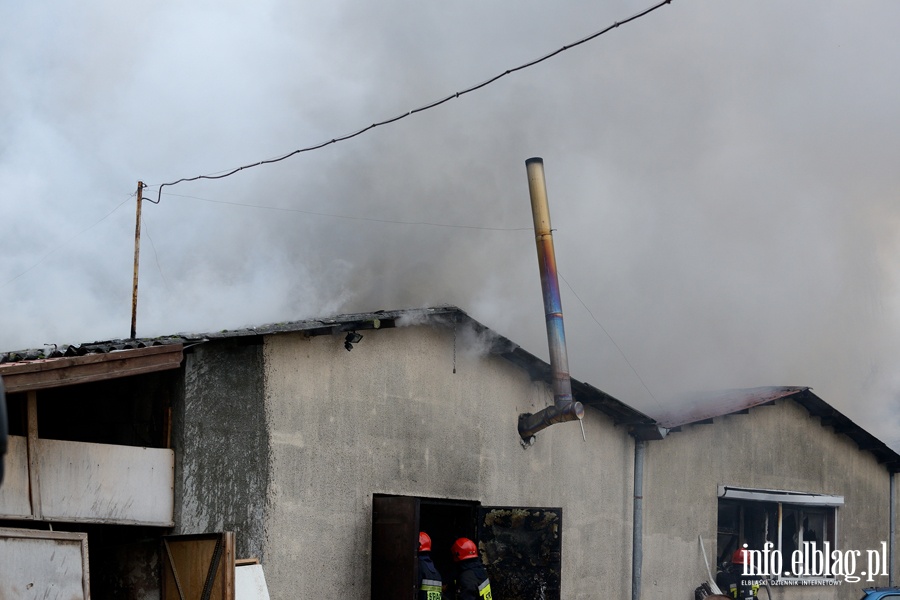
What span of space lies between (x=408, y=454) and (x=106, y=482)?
123 inches

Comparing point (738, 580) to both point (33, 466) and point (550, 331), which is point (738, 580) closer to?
point (550, 331)

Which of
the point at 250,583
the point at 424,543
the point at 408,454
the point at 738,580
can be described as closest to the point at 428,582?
the point at 424,543

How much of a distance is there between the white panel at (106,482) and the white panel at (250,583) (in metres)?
0.98

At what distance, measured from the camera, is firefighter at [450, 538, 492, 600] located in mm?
10492

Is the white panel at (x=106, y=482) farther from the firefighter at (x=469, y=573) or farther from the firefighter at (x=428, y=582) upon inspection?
the firefighter at (x=469, y=573)

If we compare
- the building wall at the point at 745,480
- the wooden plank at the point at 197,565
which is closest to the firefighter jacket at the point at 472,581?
the wooden plank at the point at 197,565

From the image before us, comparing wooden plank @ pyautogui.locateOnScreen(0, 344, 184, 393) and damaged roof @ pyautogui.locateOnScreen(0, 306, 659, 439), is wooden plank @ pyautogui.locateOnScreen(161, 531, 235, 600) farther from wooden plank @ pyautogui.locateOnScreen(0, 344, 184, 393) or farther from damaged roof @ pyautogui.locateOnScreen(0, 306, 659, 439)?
damaged roof @ pyautogui.locateOnScreen(0, 306, 659, 439)

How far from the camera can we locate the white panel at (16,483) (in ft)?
26.1

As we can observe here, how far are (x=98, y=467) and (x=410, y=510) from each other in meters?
2.87

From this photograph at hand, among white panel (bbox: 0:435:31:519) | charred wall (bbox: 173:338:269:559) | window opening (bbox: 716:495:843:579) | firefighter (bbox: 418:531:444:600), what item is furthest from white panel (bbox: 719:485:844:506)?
white panel (bbox: 0:435:31:519)

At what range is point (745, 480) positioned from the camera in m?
15.0

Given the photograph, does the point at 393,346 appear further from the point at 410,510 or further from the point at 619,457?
the point at 619,457

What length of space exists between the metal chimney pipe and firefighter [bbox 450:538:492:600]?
5.45 ft

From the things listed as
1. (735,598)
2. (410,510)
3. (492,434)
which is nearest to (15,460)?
(410,510)
